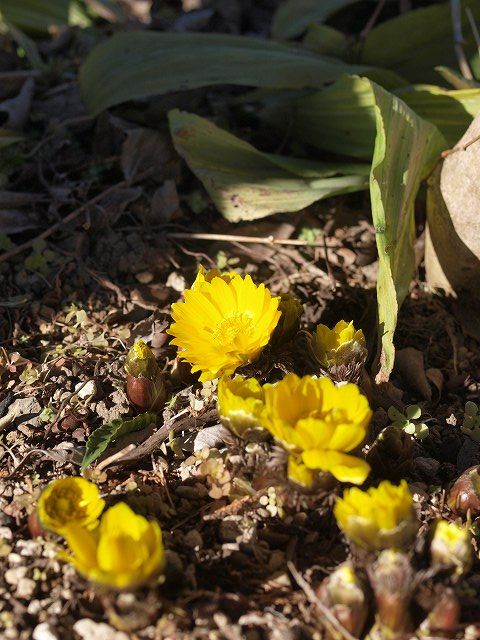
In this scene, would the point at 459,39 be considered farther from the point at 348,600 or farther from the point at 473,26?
the point at 348,600

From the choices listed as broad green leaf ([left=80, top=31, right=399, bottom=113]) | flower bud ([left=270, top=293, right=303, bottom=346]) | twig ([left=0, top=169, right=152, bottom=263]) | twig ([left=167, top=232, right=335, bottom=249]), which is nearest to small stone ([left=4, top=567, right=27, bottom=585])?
flower bud ([left=270, top=293, right=303, bottom=346])

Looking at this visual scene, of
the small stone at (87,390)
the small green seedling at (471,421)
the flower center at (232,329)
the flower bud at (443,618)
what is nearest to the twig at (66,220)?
the small stone at (87,390)

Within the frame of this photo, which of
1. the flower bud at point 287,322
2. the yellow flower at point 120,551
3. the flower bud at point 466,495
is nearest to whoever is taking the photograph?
the yellow flower at point 120,551

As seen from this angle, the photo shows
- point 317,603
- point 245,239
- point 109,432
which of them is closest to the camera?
point 317,603

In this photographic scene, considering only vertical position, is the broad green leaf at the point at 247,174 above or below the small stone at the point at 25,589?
above

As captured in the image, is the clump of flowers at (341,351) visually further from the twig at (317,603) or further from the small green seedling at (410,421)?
the twig at (317,603)

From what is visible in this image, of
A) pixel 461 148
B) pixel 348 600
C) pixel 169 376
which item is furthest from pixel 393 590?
pixel 461 148
